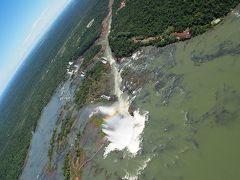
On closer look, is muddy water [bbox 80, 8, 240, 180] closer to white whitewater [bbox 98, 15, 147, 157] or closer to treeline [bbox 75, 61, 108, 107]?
white whitewater [bbox 98, 15, 147, 157]

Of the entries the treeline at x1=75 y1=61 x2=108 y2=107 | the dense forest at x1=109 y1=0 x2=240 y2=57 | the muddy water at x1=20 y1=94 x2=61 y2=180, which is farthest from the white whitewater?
the muddy water at x1=20 y1=94 x2=61 y2=180

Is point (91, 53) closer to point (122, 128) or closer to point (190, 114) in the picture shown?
point (122, 128)

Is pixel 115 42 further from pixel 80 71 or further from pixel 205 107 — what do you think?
pixel 205 107

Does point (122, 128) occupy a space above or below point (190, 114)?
below

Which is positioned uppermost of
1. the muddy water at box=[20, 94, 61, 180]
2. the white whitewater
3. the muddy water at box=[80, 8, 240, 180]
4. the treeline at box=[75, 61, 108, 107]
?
the muddy water at box=[80, 8, 240, 180]

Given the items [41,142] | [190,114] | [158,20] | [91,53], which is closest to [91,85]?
[91,53]

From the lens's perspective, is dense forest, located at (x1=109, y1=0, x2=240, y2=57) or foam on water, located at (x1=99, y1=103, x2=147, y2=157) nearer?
foam on water, located at (x1=99, y1=103, x2=147, y2=157)

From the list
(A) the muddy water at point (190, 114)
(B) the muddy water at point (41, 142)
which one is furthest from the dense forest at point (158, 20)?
(B) the muddy water at point (41, 142)
